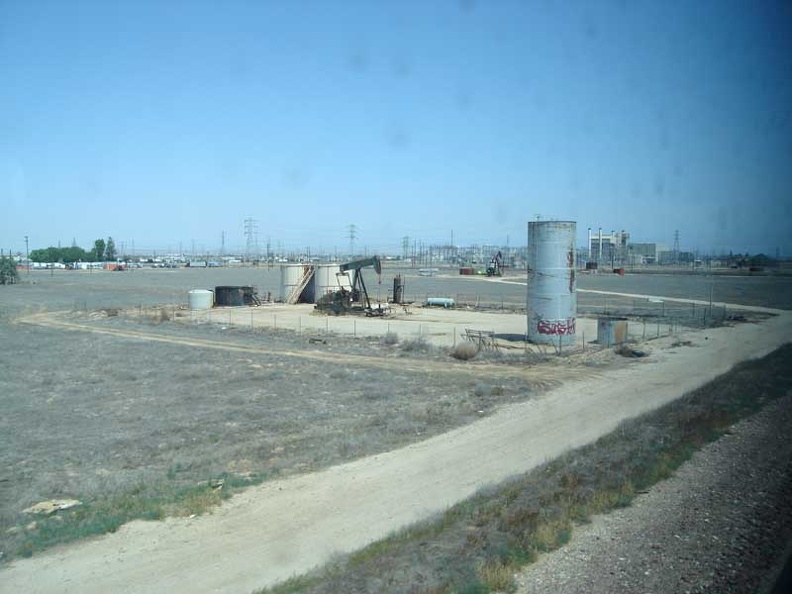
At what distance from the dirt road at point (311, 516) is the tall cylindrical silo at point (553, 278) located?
12.9 meters

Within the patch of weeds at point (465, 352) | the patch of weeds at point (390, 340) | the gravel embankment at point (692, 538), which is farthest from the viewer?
the patch of weeds at point (390, 340)

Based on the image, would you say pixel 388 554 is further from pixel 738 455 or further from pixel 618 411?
pixel 618 411

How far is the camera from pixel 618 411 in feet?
55.3

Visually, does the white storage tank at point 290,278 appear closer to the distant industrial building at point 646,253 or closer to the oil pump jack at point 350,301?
the oil pump jack at point 350,301

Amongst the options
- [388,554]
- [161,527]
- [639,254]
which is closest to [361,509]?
[388,554]

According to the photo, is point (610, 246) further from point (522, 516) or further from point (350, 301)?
point (522, 516)

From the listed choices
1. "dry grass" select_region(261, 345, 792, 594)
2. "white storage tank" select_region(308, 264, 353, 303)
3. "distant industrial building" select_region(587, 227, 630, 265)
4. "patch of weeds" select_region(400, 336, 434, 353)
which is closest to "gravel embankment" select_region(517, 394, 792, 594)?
"dry grass" select_region(261, 345, 792, 594)

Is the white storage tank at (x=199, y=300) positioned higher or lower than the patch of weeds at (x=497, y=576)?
lower

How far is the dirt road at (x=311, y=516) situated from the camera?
807cm

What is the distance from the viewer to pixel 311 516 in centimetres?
1001

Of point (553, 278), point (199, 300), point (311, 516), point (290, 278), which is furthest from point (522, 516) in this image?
point (290, 278)

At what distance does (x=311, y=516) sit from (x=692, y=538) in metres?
5.27

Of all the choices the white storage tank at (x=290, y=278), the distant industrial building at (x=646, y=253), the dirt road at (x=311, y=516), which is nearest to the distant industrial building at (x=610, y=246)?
the distant industrial building at (x=646, y=253)

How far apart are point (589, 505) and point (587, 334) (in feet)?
89.1
